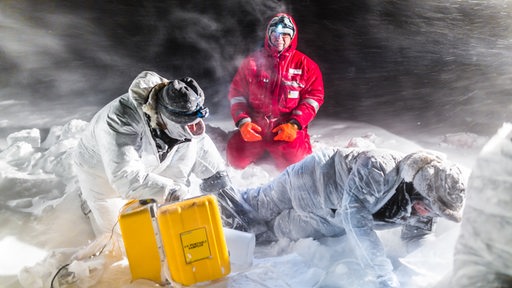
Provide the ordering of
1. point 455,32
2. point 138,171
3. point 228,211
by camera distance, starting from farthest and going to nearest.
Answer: point 455,32 → point 228,211 → point 138,171

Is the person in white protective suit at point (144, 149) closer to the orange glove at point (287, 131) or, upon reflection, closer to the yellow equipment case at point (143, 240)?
the yellow equipment case at point (143, 240)

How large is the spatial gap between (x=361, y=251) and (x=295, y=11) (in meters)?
1.45

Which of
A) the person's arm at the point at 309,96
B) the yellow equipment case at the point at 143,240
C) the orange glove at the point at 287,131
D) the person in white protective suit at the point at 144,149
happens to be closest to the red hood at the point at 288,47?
the person's arm at the point at 309,96

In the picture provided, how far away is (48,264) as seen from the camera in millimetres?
1914

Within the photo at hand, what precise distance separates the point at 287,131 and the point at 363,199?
0.72 meters

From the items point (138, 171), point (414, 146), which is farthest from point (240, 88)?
point (414, 146)

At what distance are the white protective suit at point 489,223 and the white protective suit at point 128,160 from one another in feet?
4.20

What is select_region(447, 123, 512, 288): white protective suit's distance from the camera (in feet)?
4.34

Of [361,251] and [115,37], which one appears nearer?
[361,251]

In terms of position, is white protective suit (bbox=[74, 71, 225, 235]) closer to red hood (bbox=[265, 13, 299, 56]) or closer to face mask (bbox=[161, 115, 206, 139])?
face mask (bbox=[161, 115, 206, 139])

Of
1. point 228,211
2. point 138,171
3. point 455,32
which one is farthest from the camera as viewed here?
point 455,32

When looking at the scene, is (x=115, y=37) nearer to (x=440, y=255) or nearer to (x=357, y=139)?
(x=357, y=139)

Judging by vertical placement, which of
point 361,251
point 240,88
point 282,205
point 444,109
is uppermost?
point 240,88

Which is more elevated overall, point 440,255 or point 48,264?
point 48,264
